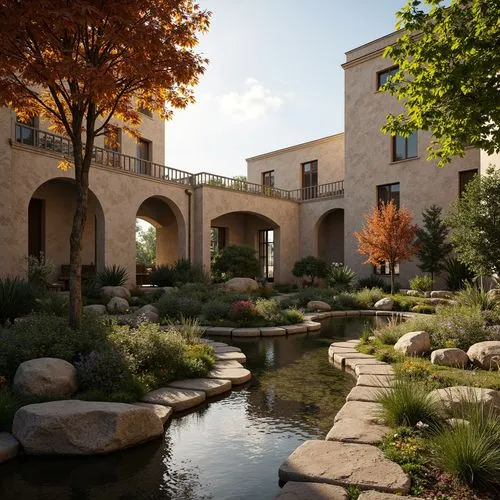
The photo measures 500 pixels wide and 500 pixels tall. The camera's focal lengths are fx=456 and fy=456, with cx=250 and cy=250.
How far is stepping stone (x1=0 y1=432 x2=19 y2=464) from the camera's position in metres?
3.70

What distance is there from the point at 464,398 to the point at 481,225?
31.5ft

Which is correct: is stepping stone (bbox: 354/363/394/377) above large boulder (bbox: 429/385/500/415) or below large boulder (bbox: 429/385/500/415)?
below

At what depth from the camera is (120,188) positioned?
55.6 feet

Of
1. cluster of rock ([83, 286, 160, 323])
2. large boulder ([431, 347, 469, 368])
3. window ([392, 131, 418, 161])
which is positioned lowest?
large boulder ([431, 347, 469, 368])

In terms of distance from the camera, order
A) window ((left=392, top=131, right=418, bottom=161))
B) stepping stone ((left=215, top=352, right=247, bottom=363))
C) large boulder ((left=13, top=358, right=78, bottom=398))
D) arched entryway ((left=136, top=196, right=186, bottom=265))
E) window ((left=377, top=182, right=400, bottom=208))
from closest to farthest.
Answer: large boulder ((left=13, top=358, right=78, bottom=398)) → stepping stone ((left=215, top=352, right=247, bottom=363)) → window ((left=392, top=131, right=418, bottom=161)) → window ((left=377, top=182, right=400, bottom=208)) → arched entryway ((left=136, top=196, right=186, bottom=265))

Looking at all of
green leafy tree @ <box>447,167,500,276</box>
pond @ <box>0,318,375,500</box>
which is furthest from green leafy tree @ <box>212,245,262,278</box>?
pond @ <box>0,318,375,500</box>

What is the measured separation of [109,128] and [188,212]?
12.4 meters

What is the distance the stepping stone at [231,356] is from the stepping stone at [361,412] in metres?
2.72

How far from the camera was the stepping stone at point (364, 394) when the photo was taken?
4.80 meters

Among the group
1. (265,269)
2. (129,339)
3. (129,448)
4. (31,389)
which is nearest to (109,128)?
(129,339)

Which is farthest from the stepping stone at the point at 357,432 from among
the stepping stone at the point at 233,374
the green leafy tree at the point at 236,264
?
the green leafy tree at the point at 236,264

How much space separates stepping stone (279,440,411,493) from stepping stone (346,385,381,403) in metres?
1.15

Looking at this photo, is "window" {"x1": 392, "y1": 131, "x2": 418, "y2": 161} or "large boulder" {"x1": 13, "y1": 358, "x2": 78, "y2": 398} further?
"window" {"x1": 392, "y1": 131, "x2": 418, "y2": 161}

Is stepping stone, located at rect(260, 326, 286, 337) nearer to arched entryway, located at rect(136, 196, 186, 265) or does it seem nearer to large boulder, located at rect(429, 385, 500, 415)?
large boulder, located at rect(429, 385, 500, 415)
